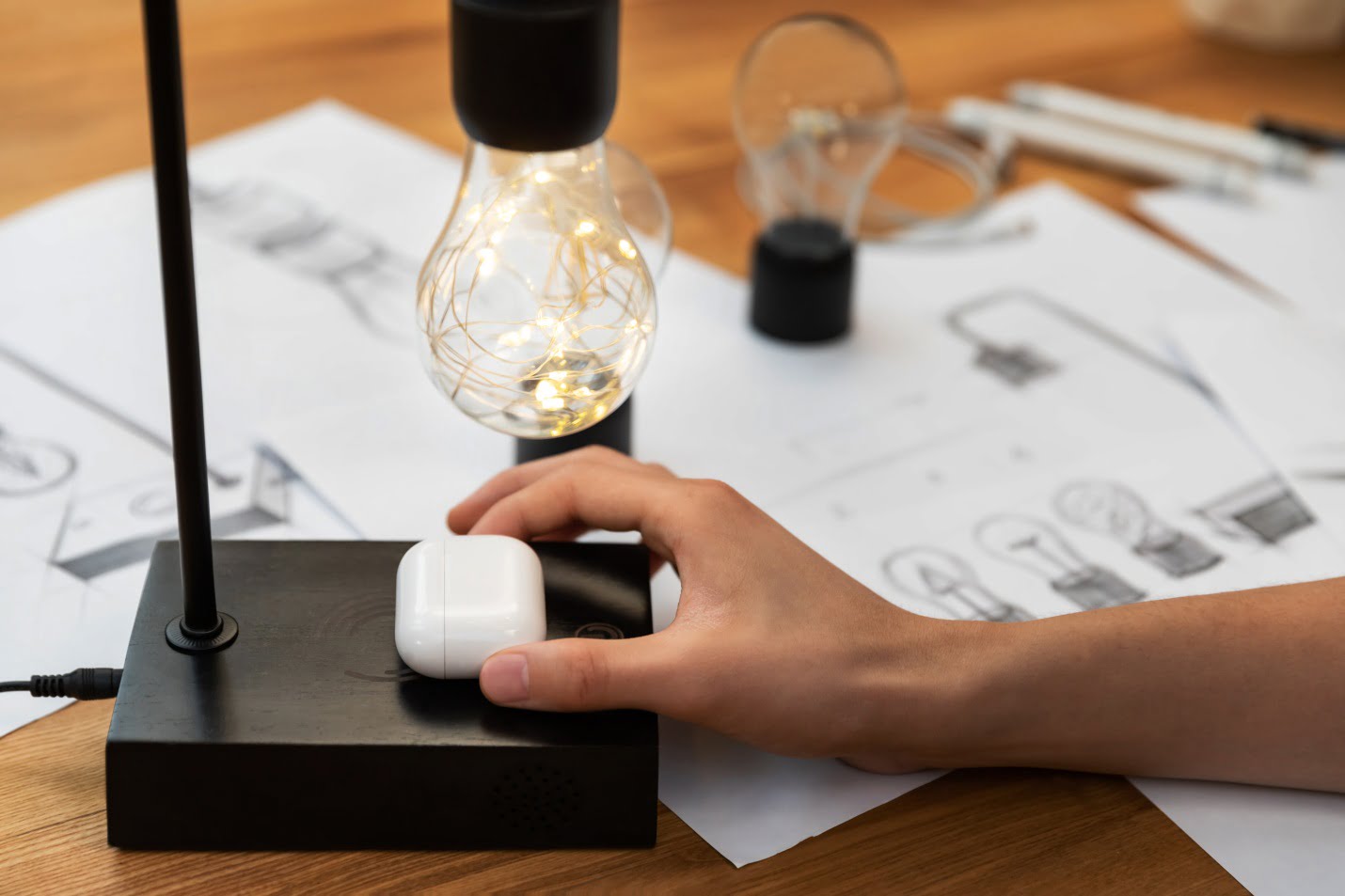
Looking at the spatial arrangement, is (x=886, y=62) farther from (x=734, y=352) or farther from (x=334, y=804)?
(x=334, y=804)

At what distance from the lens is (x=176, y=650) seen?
51cm

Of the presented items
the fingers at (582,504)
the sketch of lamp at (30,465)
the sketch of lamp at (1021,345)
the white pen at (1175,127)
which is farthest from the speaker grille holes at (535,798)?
the white pen at (1175,127)

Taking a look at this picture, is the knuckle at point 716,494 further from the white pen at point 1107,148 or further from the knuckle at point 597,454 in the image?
the white pen at point 1107,148

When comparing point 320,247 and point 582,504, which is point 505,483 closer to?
point 582,504

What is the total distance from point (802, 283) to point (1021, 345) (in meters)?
0.14

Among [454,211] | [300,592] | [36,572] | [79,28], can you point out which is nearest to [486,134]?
[454,211]

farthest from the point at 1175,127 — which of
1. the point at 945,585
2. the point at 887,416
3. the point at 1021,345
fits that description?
the point at 945,585

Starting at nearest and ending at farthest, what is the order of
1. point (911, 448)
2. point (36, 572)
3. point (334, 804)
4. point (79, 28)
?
point (334, 804)
point (36, 572)
point (911, 448)
point (79, 28)

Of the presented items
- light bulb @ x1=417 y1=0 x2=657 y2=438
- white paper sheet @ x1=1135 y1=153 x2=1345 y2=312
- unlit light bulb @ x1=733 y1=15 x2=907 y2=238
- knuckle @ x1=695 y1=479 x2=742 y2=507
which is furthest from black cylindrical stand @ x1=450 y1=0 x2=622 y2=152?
white paper sheet @ x1=1135 y1=153 x2=1345 y2=312

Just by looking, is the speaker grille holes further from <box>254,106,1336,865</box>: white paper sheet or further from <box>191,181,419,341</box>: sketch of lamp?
<box>191,181,419,341</box>: sketch of lamp

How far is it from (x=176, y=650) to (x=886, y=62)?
0.54 metres

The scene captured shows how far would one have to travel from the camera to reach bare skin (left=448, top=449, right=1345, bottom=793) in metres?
0.50

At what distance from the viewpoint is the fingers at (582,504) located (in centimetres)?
56

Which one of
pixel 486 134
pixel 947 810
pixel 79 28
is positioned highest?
pixel 486 134
